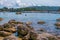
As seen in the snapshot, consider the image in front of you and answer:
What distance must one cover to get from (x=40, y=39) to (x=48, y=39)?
3.86 feet

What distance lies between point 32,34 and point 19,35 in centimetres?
322

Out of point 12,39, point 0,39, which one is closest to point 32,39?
point 12,39

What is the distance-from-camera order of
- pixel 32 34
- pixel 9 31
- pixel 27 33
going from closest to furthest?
pixel 32 34 → pixel 27 33 → pixel 9 31

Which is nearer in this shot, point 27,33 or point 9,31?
point 27,33

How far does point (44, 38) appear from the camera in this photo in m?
21.1

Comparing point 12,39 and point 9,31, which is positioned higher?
point 12,39

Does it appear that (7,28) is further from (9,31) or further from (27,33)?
(27,33)

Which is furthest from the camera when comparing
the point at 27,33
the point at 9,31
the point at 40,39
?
the point at 9,31

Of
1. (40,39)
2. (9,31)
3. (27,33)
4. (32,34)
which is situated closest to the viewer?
(40,39)

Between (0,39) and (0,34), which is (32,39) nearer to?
(0,39)

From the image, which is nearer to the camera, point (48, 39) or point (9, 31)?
point (48, 39)

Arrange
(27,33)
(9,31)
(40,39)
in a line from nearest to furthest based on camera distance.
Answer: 1. (40,39)
2. (27,33)
3. (9,31)

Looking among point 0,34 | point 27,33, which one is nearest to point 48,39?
point 27,33

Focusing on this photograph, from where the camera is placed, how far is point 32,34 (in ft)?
74.0
